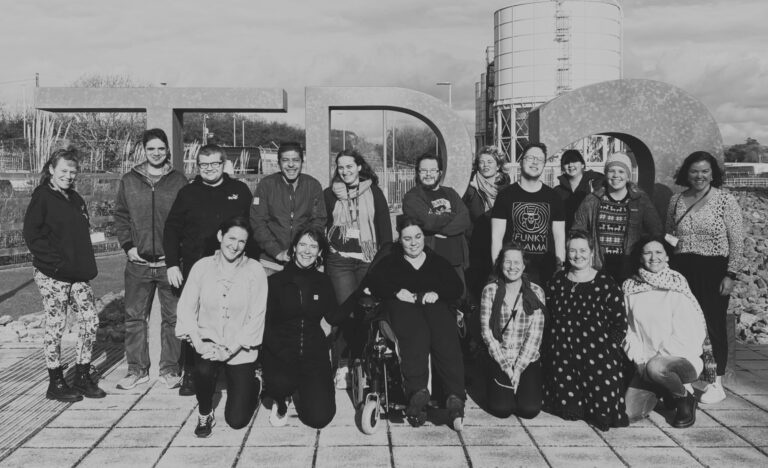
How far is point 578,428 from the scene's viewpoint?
16.0 feet

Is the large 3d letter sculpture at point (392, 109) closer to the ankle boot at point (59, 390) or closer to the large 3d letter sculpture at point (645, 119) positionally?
the large 3d letter sculpture at point (645, 119)

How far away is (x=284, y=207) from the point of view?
564 cm

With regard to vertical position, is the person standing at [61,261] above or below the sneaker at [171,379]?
above

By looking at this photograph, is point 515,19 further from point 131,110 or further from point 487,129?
point 131,110

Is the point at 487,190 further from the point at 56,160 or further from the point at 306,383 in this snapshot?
the point at 56,160

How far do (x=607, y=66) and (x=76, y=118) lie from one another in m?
28.2

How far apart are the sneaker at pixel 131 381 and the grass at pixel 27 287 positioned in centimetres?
465

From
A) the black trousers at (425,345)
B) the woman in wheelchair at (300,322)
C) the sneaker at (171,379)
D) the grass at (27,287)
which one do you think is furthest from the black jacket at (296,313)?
the grass at (27,287)

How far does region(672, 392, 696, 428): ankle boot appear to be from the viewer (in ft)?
16.1

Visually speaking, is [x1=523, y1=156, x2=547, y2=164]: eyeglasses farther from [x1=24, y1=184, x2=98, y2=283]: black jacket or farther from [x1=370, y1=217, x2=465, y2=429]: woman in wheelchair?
[x1=24, y1=184, x2=98, y2=283]: black jacket

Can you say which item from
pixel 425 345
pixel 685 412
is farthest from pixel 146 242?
pixel 685 412

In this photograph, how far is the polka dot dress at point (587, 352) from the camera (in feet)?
16.3

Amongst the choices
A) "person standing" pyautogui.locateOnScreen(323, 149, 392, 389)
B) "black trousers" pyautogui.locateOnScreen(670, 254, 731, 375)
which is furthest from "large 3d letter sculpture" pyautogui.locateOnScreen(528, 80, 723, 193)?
"person standing" pyautogui.locateOnScreen(323, 149, 392, 389)

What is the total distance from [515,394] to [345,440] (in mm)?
1320
